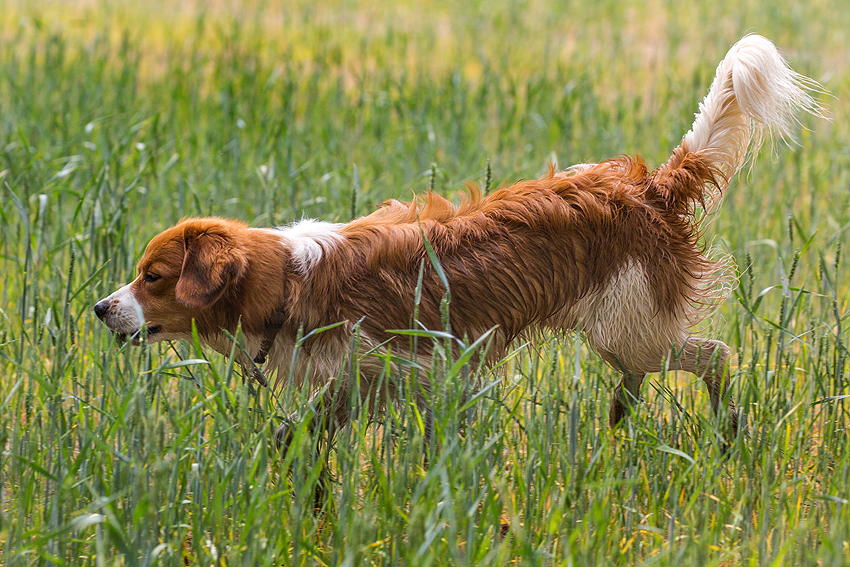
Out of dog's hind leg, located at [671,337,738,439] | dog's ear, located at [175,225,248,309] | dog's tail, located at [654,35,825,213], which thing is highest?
dog's tail, located at [654,35,825,213]

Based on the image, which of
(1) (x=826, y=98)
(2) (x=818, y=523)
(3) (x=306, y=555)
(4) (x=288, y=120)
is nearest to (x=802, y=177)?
(1) (x=826, y=98)

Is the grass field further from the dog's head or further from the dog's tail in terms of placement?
the dog's tail

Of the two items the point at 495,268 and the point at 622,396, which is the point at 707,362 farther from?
the point at 495,268

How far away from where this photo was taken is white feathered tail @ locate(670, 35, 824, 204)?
3059 millimetres

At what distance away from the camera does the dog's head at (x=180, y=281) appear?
274 centimetres

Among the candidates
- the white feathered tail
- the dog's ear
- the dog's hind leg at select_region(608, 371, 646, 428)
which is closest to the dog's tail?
the white feathered tail

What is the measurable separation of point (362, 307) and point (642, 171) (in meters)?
1.12

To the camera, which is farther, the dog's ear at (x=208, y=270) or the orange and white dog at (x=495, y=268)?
the orange and white dog at (x=495, y=268)

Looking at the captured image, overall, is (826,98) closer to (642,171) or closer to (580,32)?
(580,32)

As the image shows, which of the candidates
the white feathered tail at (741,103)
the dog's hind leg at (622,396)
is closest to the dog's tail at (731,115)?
the white feathered tail at (741,103)

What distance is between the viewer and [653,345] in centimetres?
316

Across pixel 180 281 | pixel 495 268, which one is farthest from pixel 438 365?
pixel 180 281

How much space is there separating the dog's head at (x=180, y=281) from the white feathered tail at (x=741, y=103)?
5.40 ft

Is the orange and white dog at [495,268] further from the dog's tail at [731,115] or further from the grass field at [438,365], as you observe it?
the grass field at [438,365]
